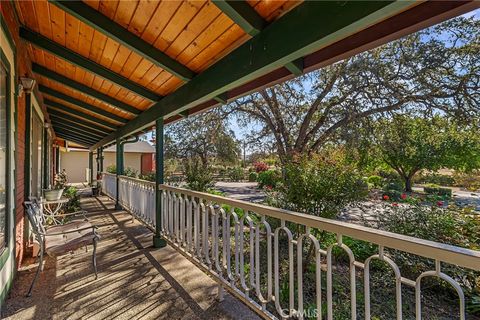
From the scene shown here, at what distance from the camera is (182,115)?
4355mm

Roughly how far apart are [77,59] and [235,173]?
19.1 metres

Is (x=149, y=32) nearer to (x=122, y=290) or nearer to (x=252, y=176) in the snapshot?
(x=122, y=290)

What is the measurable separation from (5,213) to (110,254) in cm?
154

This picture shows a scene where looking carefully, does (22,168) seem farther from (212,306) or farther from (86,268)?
(212,306)

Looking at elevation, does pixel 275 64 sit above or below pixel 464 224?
above

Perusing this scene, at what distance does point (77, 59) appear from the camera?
3.05 meters

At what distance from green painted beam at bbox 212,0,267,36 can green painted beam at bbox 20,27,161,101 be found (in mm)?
2190

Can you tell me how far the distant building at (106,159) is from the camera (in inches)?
762

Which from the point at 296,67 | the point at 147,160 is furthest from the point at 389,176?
the point at 147,160

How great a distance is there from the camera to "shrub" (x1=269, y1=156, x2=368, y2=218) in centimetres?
334

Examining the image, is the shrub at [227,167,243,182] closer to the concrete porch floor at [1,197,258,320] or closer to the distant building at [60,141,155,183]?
the distant building at [60,141,155,183]

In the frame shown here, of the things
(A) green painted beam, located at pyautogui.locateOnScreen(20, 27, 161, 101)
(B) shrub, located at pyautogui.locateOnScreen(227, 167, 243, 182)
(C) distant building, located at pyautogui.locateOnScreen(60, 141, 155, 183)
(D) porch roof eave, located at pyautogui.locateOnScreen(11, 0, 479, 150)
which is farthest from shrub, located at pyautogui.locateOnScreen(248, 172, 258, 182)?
(A) green painted beam, located at pyautogui.locateOnScreen(20, 27, 161, 101)

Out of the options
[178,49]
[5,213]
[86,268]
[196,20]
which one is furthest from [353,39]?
[86,268]

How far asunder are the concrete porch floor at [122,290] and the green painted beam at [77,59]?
231cm
